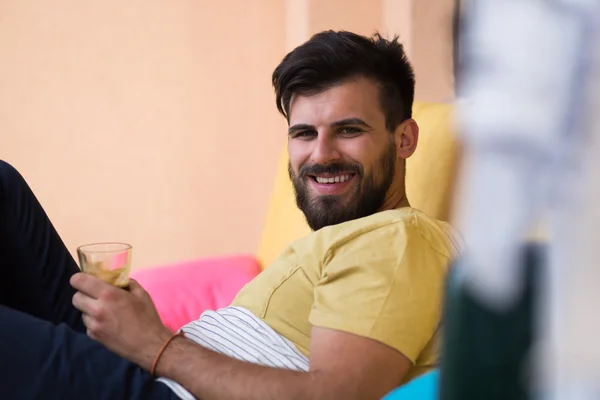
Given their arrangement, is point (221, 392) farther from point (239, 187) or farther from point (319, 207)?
point (239, 187)

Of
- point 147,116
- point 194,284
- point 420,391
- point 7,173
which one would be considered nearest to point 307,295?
point 420,391

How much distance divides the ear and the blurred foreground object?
3.50ft

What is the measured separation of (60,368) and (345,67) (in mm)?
723

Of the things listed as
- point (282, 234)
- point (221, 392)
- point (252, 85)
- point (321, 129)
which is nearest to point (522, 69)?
point (221, 392)

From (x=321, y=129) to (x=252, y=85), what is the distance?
5.20ft

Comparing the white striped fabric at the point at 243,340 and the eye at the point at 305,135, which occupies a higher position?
the eye at the point at 305,135

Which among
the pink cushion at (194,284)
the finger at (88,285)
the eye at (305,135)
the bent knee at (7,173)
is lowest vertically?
the pink cushion at (194,284)

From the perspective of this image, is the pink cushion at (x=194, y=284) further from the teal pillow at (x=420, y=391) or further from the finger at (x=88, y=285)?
the teal pillow at (x=420, y=391)

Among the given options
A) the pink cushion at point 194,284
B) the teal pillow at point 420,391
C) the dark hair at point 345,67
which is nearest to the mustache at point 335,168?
the dark hair at point 345,67

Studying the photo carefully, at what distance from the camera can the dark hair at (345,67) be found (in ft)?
4.29

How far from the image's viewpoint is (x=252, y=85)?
9.36 feet

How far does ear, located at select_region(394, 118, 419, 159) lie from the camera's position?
138cm

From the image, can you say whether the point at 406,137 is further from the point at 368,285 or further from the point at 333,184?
the point at 368,285

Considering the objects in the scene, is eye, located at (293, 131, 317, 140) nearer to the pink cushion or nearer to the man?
the man
